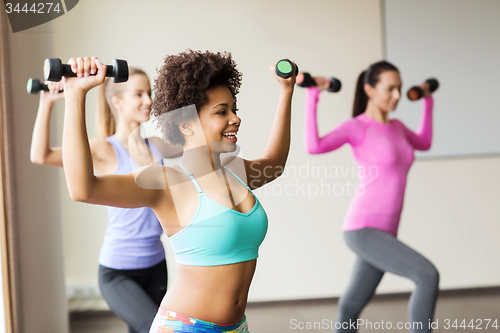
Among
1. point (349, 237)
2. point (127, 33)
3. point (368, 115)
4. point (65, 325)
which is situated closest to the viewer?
point (349, 237)

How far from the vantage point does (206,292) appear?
40.4 inches

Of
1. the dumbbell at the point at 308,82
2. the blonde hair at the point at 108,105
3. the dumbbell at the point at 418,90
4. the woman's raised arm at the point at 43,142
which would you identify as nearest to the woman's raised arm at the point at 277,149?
the dumbbell at the point at 308,82

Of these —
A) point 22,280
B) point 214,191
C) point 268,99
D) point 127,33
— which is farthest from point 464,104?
point 22,280

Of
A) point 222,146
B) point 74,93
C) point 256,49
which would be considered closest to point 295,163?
point 256,49

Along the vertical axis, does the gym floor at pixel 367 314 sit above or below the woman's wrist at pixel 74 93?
below

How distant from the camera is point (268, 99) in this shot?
3.00 m

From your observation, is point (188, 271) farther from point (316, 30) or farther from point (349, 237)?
point (316, 30)

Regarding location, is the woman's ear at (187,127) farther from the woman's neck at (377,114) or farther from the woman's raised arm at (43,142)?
the woman's neck at (377,114)

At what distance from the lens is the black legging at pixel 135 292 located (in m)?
1.51

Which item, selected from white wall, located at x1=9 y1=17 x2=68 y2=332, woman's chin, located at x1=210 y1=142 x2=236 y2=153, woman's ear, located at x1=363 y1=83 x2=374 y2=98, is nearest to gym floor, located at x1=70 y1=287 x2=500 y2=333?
white wall, located at x1=9 y1=17 x2=68 y2=332

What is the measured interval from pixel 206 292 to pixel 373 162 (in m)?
1.35

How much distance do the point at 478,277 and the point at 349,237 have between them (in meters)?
1.72

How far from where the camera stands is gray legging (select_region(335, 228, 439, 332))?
184 cm

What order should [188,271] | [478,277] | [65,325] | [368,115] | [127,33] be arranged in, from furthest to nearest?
1. [478,277]
2. [127,33]
3. [65,325]
4. [368,115]
5. [188,271]
